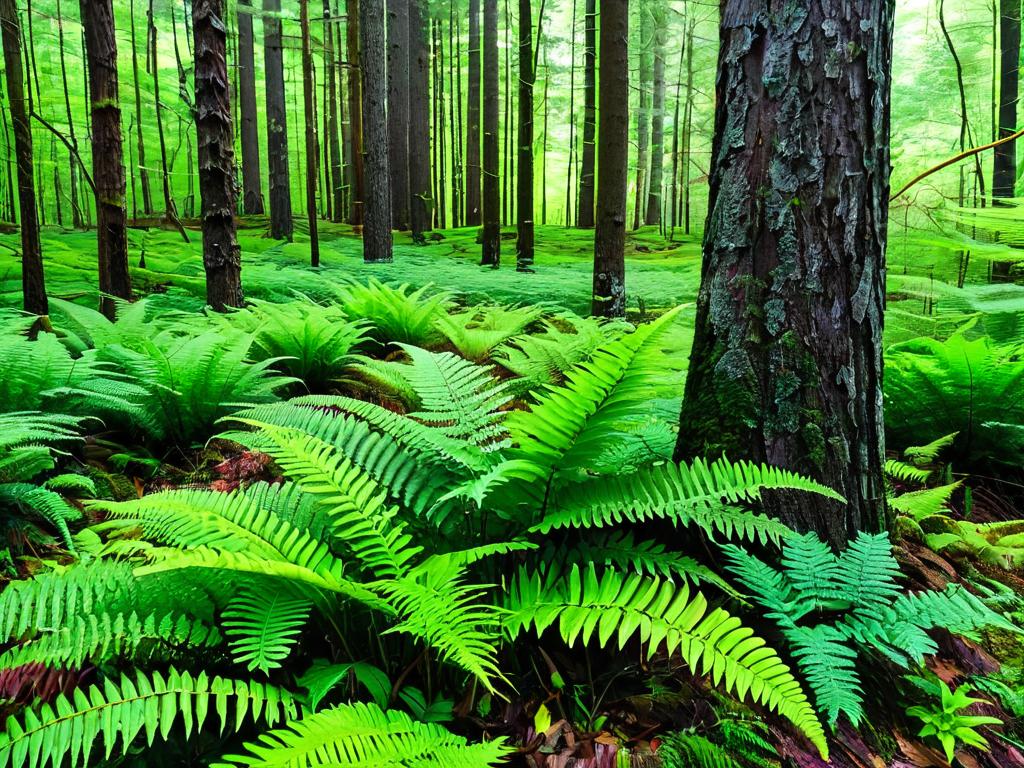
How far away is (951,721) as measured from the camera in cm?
128

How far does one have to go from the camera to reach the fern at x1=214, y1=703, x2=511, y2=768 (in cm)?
95

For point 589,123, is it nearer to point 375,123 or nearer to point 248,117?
point 375,123

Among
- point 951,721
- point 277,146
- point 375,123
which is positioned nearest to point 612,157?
point 375,123

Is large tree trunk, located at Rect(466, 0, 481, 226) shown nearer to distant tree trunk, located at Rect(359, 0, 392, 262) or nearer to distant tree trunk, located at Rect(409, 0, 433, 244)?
distant tree trunk, located at Rect(409, 0, 433, 244)

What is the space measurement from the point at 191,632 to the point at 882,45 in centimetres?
215

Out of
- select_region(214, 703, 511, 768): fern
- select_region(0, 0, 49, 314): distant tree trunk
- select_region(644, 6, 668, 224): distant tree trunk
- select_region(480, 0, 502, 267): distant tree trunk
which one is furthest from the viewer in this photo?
select_region(644, 6, 668, 224): distant tree trunk

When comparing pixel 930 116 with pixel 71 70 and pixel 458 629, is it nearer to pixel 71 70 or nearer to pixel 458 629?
pixel 458 629

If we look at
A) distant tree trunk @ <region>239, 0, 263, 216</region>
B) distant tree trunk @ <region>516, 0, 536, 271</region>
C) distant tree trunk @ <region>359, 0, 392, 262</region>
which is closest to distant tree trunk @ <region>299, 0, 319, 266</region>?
distant tree trunk @ <region>359, 0, 392, 262</region>

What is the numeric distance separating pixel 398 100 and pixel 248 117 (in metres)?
7.16

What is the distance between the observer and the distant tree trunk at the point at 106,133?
3922 mm

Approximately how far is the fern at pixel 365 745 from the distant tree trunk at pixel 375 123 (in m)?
7.91

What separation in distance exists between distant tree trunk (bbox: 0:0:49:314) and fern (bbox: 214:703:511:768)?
4.27 m

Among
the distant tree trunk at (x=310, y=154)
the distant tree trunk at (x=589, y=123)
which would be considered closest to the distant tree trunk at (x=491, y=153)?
the distant tree trunk at (x=589, y=123)

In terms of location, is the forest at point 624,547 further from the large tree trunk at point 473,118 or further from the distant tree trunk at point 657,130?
the distant tree trunk at point 657,130
